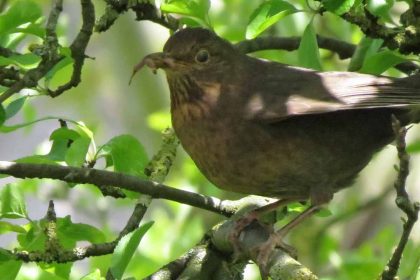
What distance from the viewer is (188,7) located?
13.8 ft

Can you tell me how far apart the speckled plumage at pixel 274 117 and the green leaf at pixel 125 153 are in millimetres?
290

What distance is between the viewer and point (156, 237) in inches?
230

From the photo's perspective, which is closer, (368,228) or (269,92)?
(269,92)

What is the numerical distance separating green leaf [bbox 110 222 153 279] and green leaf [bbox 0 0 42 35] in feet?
3.26

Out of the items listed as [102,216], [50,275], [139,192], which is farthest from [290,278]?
[102,216]

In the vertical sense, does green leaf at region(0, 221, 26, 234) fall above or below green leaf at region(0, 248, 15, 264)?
below

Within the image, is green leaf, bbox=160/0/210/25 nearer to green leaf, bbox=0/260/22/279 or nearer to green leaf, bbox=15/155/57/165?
green leaf, bbox=15/155/57/165

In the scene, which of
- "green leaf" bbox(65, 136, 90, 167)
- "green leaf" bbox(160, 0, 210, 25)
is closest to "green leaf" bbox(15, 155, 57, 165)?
"green leaf" bbox(65, 136, 90, 167)

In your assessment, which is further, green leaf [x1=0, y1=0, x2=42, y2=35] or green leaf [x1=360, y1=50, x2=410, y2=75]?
green leaf [x1=360, y1=50, x2=410, y2=75]

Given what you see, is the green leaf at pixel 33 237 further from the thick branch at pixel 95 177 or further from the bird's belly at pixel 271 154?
the bird's belly at pixel 271 154

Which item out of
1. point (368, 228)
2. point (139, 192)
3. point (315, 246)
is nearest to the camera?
point (139, 192)

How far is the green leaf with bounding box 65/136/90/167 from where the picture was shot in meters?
3.83

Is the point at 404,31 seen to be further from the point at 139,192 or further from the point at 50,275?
the point at 50,275

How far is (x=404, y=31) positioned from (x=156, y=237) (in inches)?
89.9
